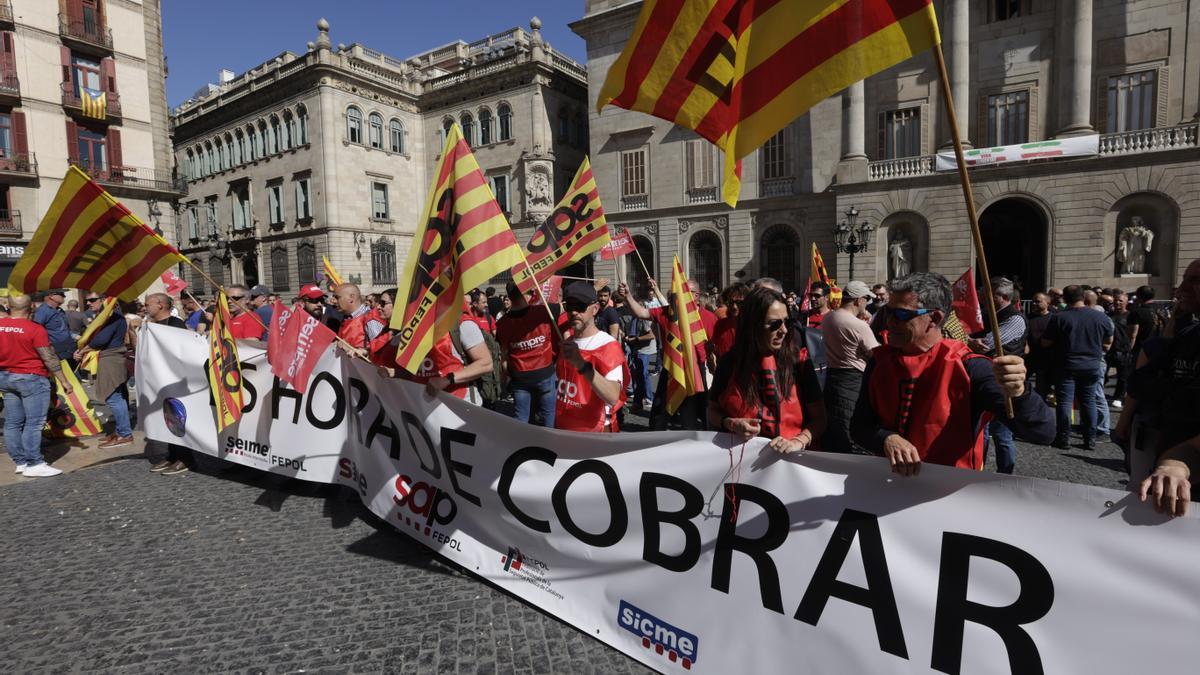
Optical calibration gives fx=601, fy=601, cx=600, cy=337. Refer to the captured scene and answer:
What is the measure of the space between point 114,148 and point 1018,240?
125ft

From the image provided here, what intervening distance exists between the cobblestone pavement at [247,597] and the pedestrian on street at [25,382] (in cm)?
88

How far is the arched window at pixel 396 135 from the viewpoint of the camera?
3478cm

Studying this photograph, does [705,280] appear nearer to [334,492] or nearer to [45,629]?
[334,492]

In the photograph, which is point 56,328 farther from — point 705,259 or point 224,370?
point 705,259

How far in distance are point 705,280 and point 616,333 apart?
20139 millimetres

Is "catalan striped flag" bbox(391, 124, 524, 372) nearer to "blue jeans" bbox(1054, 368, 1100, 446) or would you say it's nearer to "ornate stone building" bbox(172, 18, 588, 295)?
"blue jeans" bbox(1054, 368, 1100, 446)

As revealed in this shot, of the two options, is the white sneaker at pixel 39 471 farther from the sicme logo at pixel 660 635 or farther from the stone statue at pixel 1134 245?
the stone statue at pixel 1134 245

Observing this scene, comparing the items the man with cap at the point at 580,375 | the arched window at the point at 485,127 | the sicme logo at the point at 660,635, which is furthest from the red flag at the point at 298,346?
the arched window at the point at 485,127

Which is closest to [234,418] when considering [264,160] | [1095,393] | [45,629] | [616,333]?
[45,629]

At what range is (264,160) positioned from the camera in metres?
36.2

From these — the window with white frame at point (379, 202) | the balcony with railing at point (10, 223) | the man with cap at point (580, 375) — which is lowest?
the man with cap at point (580, 375)

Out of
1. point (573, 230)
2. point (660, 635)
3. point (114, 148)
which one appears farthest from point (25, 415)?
point (114, 148)

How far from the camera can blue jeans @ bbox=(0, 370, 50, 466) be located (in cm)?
568

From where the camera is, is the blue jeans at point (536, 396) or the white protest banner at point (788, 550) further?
the blue jeans at point (536, 396)
